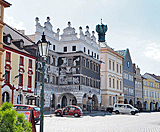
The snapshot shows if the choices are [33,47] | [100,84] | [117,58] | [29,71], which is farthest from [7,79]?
[117,58]

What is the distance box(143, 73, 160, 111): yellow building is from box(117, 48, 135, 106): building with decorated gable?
38.6ft

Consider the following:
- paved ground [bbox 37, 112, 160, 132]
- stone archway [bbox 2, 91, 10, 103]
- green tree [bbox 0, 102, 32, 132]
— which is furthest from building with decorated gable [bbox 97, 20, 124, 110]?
green tree [bbox 0, 102, 32, 132]

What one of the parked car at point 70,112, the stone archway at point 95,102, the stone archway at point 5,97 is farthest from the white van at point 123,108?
the stone archway at point 5,97

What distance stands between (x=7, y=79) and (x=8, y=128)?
31.5m

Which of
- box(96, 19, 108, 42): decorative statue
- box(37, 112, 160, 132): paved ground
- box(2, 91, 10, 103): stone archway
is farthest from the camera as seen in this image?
box(96, 19, 108, 42): decorative statue

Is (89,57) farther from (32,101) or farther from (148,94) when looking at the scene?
(148,94)

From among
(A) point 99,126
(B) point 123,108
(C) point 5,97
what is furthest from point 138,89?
(A) point 99,126

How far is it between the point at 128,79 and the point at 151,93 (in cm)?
2306

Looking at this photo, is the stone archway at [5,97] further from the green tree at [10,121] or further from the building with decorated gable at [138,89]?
the building with decorated gable at [138,89]

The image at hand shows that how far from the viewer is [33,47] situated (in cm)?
4572

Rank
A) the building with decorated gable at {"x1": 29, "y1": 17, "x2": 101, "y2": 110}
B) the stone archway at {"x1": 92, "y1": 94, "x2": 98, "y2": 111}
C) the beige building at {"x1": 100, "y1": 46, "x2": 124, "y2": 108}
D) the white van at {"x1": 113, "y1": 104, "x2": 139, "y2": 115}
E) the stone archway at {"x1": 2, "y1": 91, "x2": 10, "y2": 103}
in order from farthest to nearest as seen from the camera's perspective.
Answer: the beige building at {"x1": 100, "y1": 46, "x2": 124, "y2": 108}
the stone archway at {"x1": 92, "y1": 94, "x2": 98, "y2": 111}
the building with decorated gable at {"x1": 29, "y1": 17, "x2": 101, "y2": 110}
the white van at {"x1": 113, "y1": 104, "x2": 139, "y2": 115}
the stone archway at {"x1": 2, "y1": 91, "x2": 10, "y2": 103}

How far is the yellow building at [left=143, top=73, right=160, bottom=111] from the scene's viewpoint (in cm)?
9488

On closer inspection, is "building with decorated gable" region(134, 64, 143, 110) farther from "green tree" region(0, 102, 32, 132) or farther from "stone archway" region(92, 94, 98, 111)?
"green tree" region(0, 102, 32, 132)

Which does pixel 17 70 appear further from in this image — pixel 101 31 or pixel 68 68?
pixel 101 31
